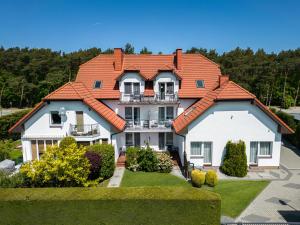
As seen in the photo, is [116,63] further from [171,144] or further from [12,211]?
[12,211]

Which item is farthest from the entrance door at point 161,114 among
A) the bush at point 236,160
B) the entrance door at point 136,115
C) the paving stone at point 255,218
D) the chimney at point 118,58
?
the paving stone at point 255,218

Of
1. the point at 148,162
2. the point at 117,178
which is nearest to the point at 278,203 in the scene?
the point at 148,162

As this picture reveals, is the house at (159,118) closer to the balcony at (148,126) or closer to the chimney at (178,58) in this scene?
the balcony at (148,126)

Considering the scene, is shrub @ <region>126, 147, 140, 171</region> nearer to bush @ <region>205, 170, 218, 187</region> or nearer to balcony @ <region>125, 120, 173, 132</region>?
balcony @ <region>125, 120, 173, 132</region>

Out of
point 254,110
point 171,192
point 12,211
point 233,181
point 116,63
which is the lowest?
point 233,181

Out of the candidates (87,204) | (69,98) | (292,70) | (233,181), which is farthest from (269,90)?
(87,204)

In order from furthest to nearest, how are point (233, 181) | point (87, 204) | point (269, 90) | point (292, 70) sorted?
point (292, 70) < point (269, 90) < point (233, 181) < point (87, 204)
